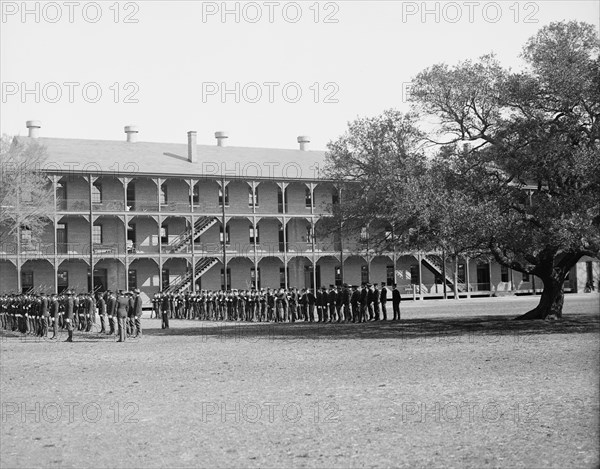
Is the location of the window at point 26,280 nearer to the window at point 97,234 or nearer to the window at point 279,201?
the window at point 97,234

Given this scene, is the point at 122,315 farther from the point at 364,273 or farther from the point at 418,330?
the point at 364,273

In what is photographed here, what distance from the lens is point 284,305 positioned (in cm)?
3653

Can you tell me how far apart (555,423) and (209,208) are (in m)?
49.7

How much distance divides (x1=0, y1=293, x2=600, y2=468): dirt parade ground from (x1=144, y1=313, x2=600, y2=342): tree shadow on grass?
293 cm

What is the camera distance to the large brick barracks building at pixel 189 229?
53.1 metres

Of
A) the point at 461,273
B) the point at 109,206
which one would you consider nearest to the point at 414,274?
the point at 461,273

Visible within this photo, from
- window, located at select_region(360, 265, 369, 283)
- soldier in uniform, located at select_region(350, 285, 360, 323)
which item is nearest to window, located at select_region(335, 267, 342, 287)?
window, located at select_region(360, 265, 369, 283)

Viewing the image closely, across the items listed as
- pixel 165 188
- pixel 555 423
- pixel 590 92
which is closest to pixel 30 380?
pixel 555 423

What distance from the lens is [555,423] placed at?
30.7ft

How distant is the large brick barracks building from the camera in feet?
174

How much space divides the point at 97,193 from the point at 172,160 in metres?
6.23

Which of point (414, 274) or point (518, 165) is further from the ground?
point (518, 165)

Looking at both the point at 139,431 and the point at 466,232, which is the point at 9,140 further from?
the point at 139,431

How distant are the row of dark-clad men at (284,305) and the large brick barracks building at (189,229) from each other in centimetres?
941
